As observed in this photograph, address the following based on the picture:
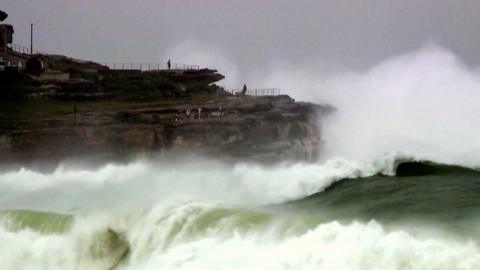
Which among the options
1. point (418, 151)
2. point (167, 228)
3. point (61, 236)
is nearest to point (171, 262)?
point (167, 228)

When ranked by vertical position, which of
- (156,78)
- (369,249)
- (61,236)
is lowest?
(61,236)

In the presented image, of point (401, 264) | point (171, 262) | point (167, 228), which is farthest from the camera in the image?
point (167, 228)

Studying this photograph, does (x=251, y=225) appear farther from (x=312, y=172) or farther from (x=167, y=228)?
(x=312, y=172)

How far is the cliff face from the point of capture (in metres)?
34.4

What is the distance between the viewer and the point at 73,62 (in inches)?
1745

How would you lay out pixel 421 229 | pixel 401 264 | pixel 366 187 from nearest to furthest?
1. pixel 401 264
2. pixel 421 229
3. pixel 366 187

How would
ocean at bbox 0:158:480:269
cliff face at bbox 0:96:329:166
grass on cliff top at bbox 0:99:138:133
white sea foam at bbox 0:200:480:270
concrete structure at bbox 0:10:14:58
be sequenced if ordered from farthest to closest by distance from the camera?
concrete structure at bbox 0:10:14:58 → grass on cliff top at bbox 0:99:138:133 → cliff face at bbox 0:96:329:166 → ocean at bbox 0:158:480:269 → white sea foam at bbox 0:200:480:270

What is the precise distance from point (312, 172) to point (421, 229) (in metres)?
13.5

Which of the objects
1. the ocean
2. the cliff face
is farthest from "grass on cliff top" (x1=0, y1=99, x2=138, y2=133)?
the ocean

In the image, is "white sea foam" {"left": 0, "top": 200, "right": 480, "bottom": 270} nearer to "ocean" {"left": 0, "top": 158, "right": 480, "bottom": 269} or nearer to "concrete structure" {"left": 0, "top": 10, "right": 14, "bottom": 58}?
"ocean" {"left": 0, "top": 158, "right": 480, "bottom": 269}

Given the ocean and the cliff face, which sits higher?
the cliff face

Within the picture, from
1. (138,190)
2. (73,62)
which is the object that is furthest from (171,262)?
(73,62)

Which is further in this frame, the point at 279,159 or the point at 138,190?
the point at 279,159

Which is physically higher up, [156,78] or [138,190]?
[156,78]
